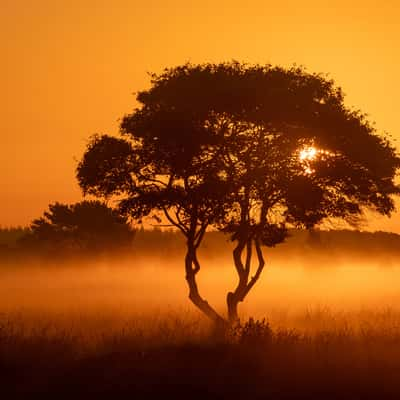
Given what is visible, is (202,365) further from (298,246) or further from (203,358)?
(298,246)

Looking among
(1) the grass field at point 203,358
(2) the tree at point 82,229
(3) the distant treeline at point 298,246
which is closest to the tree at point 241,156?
(1) the grass field at point 203,358

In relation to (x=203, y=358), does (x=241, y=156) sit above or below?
above

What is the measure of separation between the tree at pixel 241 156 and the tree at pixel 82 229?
3575 cm

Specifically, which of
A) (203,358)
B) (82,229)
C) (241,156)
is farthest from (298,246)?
(203,358)

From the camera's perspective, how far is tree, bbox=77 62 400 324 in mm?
32344

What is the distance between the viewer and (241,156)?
3281 centimetres

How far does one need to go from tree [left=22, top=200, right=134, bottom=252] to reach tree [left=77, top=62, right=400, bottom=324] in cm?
3575

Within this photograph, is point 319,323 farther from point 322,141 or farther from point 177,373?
point 177,373

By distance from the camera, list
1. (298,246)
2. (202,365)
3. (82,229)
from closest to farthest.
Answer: (202,365), (82,229), (298,246)

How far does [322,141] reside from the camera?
3341cm

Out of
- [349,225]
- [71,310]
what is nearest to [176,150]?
[349,225]

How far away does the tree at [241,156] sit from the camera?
106 feet

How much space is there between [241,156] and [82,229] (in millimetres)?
40059

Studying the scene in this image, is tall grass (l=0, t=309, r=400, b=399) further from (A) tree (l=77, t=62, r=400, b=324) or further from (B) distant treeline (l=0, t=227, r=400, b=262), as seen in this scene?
(B) distant treeline (l=0, t=227, r=400, b=262)
